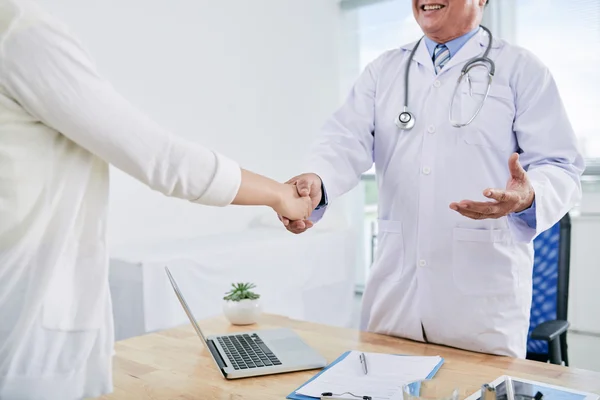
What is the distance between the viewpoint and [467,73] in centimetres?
174

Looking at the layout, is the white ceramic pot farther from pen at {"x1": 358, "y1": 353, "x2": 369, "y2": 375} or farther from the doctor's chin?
pen at {"x1": 358, "y1": 353, "x2": 369, "y2": 375}

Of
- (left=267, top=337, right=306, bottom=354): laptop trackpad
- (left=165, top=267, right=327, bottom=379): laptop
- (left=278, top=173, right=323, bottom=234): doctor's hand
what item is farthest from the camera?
(left=278, top=173, right=323, bottom=234): doctor's hand

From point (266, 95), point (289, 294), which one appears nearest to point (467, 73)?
point (289, 294)

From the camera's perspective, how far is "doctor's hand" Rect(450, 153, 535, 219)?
4.41ft

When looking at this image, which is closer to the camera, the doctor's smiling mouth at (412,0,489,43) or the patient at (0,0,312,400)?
the patient at (0,0,312,400)

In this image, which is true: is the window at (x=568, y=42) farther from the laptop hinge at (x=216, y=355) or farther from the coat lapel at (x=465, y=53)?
the laptop hinge at (x=216, y=355)

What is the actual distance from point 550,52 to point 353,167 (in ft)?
7.48

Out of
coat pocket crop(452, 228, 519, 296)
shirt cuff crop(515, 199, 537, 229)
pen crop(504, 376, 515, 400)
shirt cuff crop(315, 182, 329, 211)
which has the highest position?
shirt cuff crop(315, 182, 329, 211)

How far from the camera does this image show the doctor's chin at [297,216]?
0.91 m

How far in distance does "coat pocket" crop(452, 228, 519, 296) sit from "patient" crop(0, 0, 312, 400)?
854 millimetres

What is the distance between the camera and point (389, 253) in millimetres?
1756

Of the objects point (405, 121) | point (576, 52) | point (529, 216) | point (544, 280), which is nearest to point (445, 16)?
point (405, 121)

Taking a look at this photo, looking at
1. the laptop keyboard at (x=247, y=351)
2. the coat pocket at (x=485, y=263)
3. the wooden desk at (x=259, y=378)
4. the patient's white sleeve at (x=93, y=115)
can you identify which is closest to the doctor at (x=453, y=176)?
the coat pocket at (x=485, y=263)

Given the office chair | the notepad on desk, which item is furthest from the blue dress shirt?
the office chair
